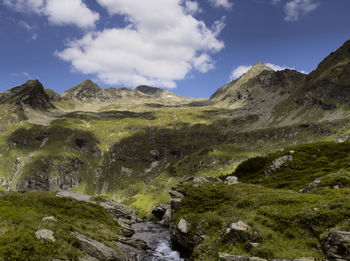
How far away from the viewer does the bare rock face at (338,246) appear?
19.6 meters

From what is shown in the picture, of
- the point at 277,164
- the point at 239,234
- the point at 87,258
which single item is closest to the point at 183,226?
the point at 239,234

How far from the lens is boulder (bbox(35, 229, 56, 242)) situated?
21.9 m

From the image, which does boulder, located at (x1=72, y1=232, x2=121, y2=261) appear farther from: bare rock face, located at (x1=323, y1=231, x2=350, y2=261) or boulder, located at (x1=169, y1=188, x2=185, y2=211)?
boulder, located at (x1=169, y1=188, x2=185, y2=211)

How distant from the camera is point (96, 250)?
26.5 meters

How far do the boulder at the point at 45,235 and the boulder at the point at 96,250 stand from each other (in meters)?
3.55

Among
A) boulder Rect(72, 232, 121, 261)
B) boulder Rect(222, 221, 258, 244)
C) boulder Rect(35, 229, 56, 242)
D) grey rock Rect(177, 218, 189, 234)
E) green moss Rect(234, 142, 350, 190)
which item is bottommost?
grey rock Rect(177, 218, 189, 234)

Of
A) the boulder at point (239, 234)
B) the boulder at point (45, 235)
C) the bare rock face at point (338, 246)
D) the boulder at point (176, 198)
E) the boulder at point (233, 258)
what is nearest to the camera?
the bare rock face at point (338, 246)

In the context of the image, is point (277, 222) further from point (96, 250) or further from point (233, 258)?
point (96, 250)

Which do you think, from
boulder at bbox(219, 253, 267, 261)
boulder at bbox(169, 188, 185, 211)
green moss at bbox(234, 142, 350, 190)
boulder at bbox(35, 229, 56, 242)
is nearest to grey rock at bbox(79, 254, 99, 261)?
boulder at bbox(35, 229, 56, 242)

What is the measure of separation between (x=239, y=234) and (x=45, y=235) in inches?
807

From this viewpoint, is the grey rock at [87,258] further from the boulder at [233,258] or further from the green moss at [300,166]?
the green moss at [300,166]

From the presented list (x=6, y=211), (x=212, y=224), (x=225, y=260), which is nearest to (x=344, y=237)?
(x=225, y=260)

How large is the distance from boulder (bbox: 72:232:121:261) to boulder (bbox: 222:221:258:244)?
44.7 feet

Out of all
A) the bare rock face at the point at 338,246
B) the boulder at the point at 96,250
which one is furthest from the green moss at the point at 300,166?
the boulder at the point at 96,250
